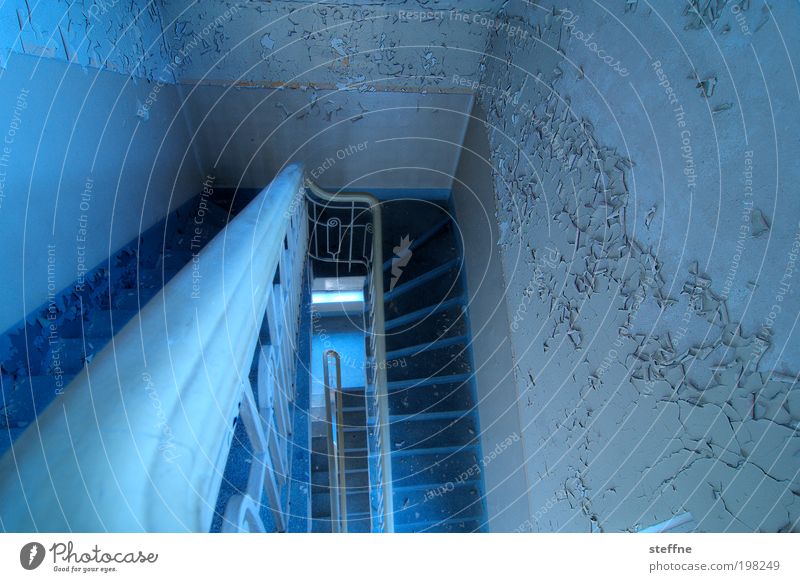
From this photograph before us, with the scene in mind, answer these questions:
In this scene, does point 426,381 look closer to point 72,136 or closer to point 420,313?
point 420,313

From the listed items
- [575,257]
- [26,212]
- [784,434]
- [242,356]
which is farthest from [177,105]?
[784,434]

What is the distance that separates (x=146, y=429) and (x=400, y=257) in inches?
73.7

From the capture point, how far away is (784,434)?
0.50 m

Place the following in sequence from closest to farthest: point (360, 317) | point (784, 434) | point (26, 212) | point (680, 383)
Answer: point (784, 434)
point (680, 383)
point (26, 212)
point (360, 317)

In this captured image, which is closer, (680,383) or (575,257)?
(680,383)

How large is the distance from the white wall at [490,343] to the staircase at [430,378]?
72 mm

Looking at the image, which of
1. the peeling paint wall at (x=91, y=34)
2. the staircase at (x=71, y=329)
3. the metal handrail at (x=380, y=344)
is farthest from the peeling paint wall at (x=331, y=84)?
the staircase at (x=71, y=329)

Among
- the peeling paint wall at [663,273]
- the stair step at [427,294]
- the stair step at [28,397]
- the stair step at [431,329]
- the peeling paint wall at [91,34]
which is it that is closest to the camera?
the peeling paint wall at [663,273]

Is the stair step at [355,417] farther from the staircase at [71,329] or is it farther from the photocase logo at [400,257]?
the staircase at [71,329]

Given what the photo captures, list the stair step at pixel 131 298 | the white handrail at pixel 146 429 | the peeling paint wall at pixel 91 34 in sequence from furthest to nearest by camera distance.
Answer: the stair step at pixel 131 298 < the peeling paint wall at pixel 91 34 < the white handrail at pixel 146 429

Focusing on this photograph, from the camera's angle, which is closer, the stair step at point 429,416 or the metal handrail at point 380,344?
the metal handrail at point 380,344
